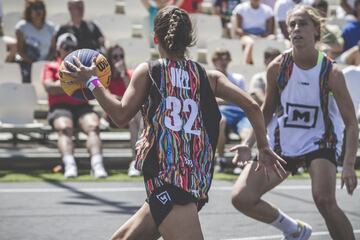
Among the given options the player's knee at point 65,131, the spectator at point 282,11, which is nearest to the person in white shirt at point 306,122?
the player's knee at point 65,131

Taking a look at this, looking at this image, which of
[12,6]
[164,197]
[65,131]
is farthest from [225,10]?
[164,197]

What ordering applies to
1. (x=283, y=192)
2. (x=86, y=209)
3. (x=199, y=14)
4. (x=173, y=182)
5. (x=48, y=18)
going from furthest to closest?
(x=199, y=14)
(x=48, y=18)
(x=283, y=192)
(x=86, y=209)
(x=173, y=182)

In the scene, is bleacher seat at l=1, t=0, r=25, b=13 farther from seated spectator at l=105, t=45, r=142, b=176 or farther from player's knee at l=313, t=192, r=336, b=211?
player's knee at l=313, t=192, r=336, b=211

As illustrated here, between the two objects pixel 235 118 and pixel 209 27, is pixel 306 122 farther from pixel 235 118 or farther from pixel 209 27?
pixel 209 27

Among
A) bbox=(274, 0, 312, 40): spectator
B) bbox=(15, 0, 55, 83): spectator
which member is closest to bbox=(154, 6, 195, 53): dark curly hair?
bbox=(15, 0, 55, 83): spectator

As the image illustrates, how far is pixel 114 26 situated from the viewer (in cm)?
1470

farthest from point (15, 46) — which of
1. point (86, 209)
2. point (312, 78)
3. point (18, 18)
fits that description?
point (312, 78)

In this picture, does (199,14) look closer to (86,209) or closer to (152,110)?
(86,209)

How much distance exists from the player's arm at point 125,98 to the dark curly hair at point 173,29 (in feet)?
0.59

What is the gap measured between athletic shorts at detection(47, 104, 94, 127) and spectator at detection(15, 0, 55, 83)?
1412 millimetres

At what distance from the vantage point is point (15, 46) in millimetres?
13156

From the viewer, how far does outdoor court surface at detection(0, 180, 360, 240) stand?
26.6ft

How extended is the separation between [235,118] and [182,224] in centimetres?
729

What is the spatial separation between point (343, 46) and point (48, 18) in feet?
14.7
